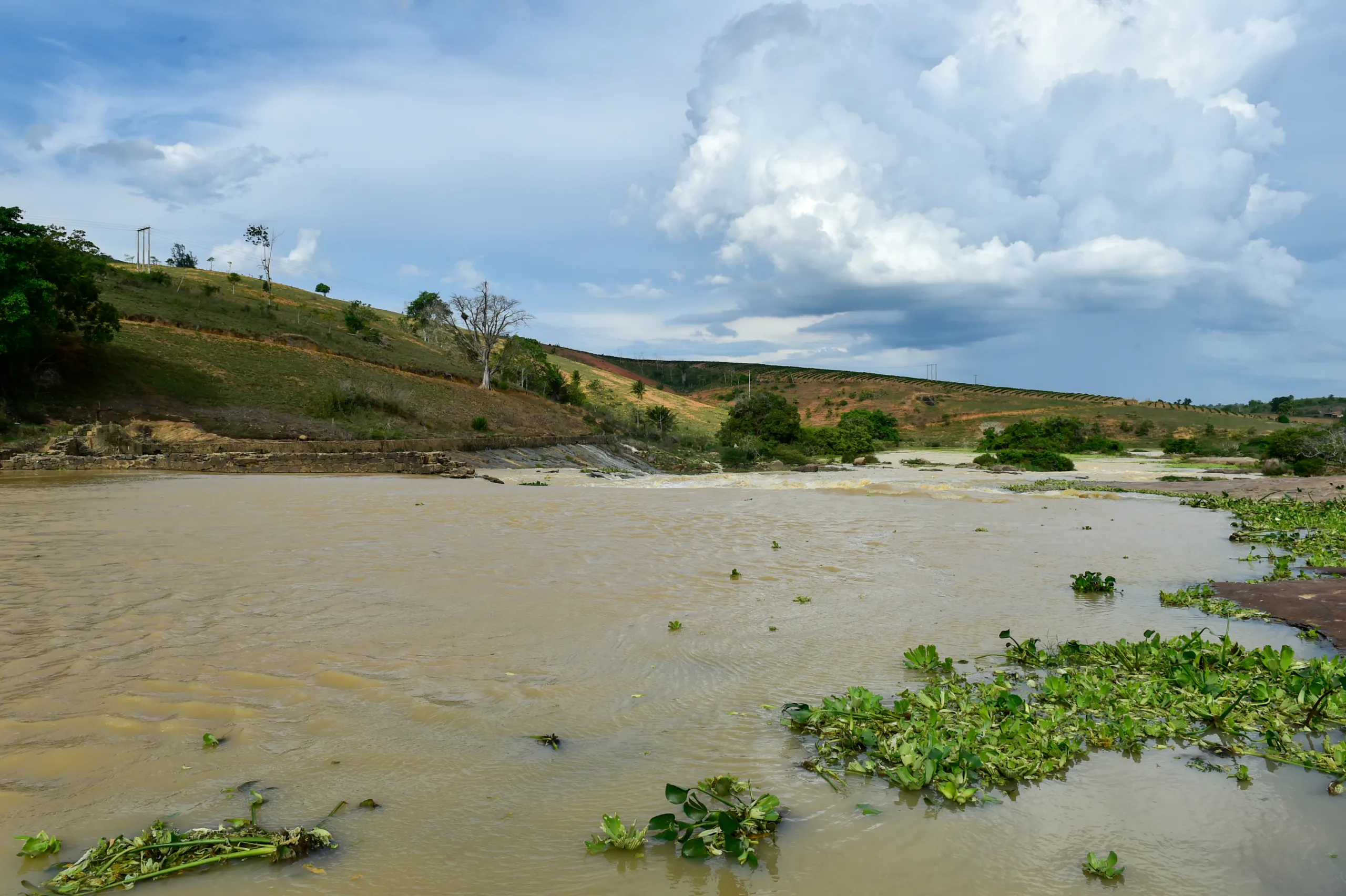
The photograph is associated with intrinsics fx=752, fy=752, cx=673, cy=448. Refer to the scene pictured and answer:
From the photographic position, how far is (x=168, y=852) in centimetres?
284

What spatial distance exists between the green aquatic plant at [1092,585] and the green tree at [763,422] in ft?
124

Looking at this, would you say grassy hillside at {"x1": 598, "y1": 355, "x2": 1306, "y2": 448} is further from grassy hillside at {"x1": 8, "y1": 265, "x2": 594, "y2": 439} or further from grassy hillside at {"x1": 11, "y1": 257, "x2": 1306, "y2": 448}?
grassy hillside at {"x1": 8, "y1": 265, "x2": 594, "y2": 439}

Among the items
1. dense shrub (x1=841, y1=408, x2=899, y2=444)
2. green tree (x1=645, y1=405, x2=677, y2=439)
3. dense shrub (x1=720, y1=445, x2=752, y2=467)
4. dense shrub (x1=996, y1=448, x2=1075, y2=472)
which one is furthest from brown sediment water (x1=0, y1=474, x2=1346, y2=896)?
dense shrub (x1=841, y1=408, x2=899, y2=444)

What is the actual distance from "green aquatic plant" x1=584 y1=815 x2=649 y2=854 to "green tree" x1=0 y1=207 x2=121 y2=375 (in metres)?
30.6

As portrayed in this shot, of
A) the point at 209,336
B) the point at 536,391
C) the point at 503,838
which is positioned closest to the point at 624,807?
the point at 503,838

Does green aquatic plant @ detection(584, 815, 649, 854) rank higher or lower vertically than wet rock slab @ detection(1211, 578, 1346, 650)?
lower

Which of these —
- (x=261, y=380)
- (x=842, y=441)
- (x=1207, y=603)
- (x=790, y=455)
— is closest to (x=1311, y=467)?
(x=790, y=455)

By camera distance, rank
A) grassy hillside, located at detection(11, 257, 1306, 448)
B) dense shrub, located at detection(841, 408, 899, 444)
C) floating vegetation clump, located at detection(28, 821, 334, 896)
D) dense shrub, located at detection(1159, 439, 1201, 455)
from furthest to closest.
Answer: dense shrub, located at detection(841, 408, 899, 444) → dense shrub, located at detection(1159, 439, 1201, 455) → grassy hillside, located at detection(11, 257, 1306, 448) → floating vegetation clump, located at detection(28, 821, 334, 896)

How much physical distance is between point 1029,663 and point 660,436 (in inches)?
1929

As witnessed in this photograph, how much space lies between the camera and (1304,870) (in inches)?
117

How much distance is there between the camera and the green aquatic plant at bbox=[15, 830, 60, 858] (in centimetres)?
286

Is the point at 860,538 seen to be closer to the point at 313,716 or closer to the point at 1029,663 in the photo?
the point at 1029,663

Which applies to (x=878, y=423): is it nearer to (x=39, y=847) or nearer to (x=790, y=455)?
(x=790, y=455)

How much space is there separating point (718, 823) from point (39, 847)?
2.62m
